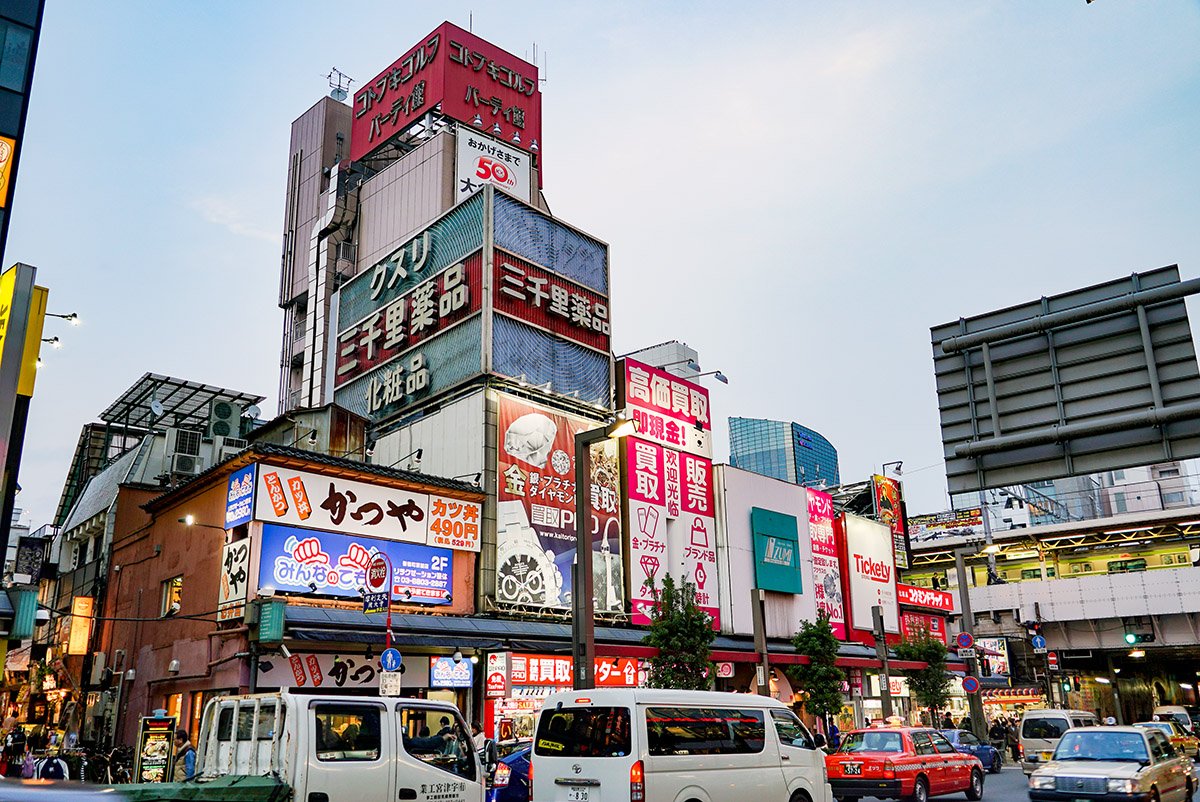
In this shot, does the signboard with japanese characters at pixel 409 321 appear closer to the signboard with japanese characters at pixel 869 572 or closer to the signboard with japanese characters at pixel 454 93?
the signboard with japanese characters at pixel 454 93

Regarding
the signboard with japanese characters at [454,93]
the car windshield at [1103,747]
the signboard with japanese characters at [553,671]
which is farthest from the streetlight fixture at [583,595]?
the signboard with japanese characters at [454,93]

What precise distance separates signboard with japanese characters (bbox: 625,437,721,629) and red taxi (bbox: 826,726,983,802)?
Answer: 12.2m

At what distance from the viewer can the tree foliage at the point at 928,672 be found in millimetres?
44562

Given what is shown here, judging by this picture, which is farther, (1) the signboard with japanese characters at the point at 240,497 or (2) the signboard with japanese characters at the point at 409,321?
(2) the signboard with japanese characters at the point at 409,321

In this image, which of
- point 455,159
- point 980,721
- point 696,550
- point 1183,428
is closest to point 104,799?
point 1183,428

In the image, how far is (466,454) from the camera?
31.3 metres

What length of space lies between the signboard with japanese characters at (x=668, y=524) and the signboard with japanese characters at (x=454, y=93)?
27556 millimetres

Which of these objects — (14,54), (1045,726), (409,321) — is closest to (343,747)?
(1045,726)

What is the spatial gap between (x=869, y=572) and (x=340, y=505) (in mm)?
30620

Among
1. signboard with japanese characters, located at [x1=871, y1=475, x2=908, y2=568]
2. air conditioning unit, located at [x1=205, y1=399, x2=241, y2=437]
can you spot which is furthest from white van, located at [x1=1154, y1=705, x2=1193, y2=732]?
air conditioning unit, located at [x1=205, y1=399, x2=241, y2=437]

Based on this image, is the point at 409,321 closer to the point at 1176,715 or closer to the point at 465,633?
the point at 465,633

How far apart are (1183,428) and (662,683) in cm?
1976

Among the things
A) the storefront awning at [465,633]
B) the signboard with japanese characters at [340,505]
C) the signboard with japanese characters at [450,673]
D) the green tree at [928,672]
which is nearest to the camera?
the storefront awning at [465,633]

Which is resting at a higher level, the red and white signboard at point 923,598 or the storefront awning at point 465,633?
the red and white signboard at point 923,598
